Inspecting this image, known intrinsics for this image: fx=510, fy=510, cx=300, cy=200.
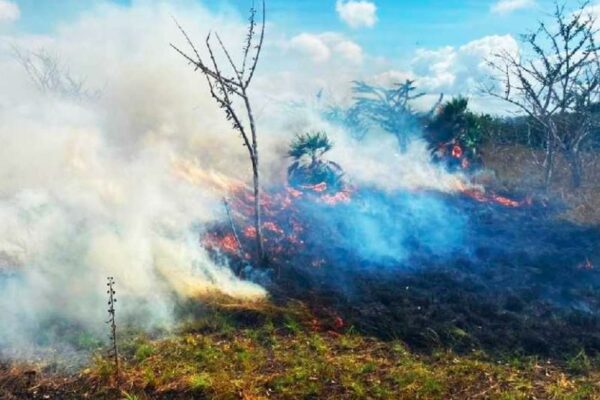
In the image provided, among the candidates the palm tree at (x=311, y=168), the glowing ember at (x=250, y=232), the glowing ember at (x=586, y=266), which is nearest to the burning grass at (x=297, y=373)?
the glowing ember at (x=250, y=232)

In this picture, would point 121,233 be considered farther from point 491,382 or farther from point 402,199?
point 402,199

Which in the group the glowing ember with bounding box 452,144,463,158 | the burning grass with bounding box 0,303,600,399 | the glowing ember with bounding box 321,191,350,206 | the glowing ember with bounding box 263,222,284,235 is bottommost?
the burning grass with bounding box 0,303,600,399

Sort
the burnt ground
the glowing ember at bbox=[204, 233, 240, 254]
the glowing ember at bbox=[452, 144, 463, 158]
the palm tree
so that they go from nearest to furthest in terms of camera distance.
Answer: the burnt ground
the glowing ember at bbox=[204, 233, 240, 254]
the palm tree
the glowing ember at bbox=[452, 144, 463, 158]

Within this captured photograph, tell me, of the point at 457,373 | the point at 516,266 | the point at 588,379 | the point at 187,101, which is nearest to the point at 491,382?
the point at 457,373

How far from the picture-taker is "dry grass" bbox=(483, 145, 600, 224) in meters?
16.8

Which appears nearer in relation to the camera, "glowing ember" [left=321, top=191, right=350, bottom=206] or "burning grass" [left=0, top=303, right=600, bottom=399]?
"burning grass" [left=0, top=303, right=600, bottom=399]

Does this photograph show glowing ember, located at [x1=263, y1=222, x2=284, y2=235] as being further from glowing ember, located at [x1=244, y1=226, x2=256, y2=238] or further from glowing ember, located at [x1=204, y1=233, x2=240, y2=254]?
glowing ember, located at [x1=204, y1=233, x2=240, y2=254]

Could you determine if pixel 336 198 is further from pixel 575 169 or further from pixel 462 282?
pixel 575 169

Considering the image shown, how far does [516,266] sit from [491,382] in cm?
595

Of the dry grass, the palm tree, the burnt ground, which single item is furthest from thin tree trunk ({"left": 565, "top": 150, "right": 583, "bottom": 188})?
the palm tree

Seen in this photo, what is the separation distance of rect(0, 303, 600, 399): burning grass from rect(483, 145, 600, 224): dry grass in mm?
10119

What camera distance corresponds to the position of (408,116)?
76.9ft

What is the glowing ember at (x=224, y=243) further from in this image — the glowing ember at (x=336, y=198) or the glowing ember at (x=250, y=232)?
the glowing ember at (x=336, y=198)

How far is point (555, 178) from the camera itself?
68.7 feet
